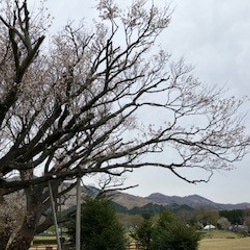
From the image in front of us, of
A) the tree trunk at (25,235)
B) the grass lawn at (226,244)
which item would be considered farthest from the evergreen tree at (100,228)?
the grass lawn at (226,244)

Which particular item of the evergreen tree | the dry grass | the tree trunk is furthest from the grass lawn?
the tree trunk

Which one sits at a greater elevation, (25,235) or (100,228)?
(100,228)

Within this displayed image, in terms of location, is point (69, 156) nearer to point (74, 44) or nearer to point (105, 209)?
point (74, 44)

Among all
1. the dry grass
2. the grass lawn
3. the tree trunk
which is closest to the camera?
the tree trunk

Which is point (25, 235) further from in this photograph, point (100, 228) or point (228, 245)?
point (228, 245)

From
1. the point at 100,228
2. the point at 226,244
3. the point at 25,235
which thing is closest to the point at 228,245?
the point at 226,244

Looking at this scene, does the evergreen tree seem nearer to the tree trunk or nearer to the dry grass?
the tree trunk

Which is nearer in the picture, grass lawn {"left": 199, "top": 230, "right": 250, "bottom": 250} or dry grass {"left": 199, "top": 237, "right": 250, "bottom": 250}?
dry grass {"left": 199, "top": 237, "right": 250, "bottom": 250}

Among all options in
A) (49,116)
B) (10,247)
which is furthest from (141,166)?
(10,247)

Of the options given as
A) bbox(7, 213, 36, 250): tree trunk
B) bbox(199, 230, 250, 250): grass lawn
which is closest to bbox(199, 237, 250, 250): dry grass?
bbox(199, 230, 250, 250): grass lawn

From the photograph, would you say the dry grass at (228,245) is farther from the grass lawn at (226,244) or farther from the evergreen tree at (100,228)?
the evergreen tree at (100,228)

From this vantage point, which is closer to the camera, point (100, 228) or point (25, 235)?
point (25, 235)

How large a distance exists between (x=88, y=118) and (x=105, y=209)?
7.29 meters

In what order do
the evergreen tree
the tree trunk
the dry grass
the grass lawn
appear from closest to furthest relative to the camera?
the tree trunk
the evergreen tree
the dry grass
the grass lawn
